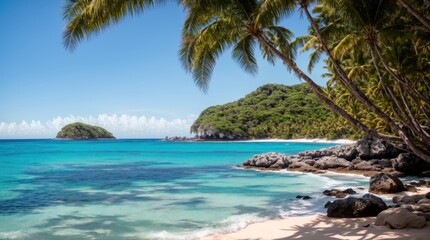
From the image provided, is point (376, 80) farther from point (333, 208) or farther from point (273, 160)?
point (333, 208)

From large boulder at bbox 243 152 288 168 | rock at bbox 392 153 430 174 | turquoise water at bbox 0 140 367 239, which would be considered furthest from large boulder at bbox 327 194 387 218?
large boulder at bbox 243 152 288 168

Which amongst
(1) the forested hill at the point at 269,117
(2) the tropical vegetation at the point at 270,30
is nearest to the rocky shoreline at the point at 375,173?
(2) the tropical vegetation at the point at 270,30

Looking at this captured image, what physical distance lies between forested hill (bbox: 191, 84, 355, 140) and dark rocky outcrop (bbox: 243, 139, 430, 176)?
2126 inches

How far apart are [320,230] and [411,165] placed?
15536 millimetres

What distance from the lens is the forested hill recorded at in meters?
96.8

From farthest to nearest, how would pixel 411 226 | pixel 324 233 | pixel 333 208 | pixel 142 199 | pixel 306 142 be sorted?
pixel 306 142, pixel 142 199, pixel 333 208, pixel 324 233, pixel 411 226

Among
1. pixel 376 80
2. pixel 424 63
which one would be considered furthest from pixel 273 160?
pixel 424 63

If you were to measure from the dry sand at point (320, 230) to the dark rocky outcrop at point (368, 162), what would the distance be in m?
13.6

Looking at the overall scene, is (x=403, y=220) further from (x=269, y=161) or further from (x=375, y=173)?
(x=269, y=161)

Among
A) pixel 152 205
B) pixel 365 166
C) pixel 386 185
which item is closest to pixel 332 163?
pixel 365 166

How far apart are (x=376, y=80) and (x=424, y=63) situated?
33.7 ft

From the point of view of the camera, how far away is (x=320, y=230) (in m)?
8.52

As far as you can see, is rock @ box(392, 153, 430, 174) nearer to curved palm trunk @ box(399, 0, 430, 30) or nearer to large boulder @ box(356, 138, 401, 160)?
large boulder @ box(356, 138, 401, 160)

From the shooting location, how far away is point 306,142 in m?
86.4
